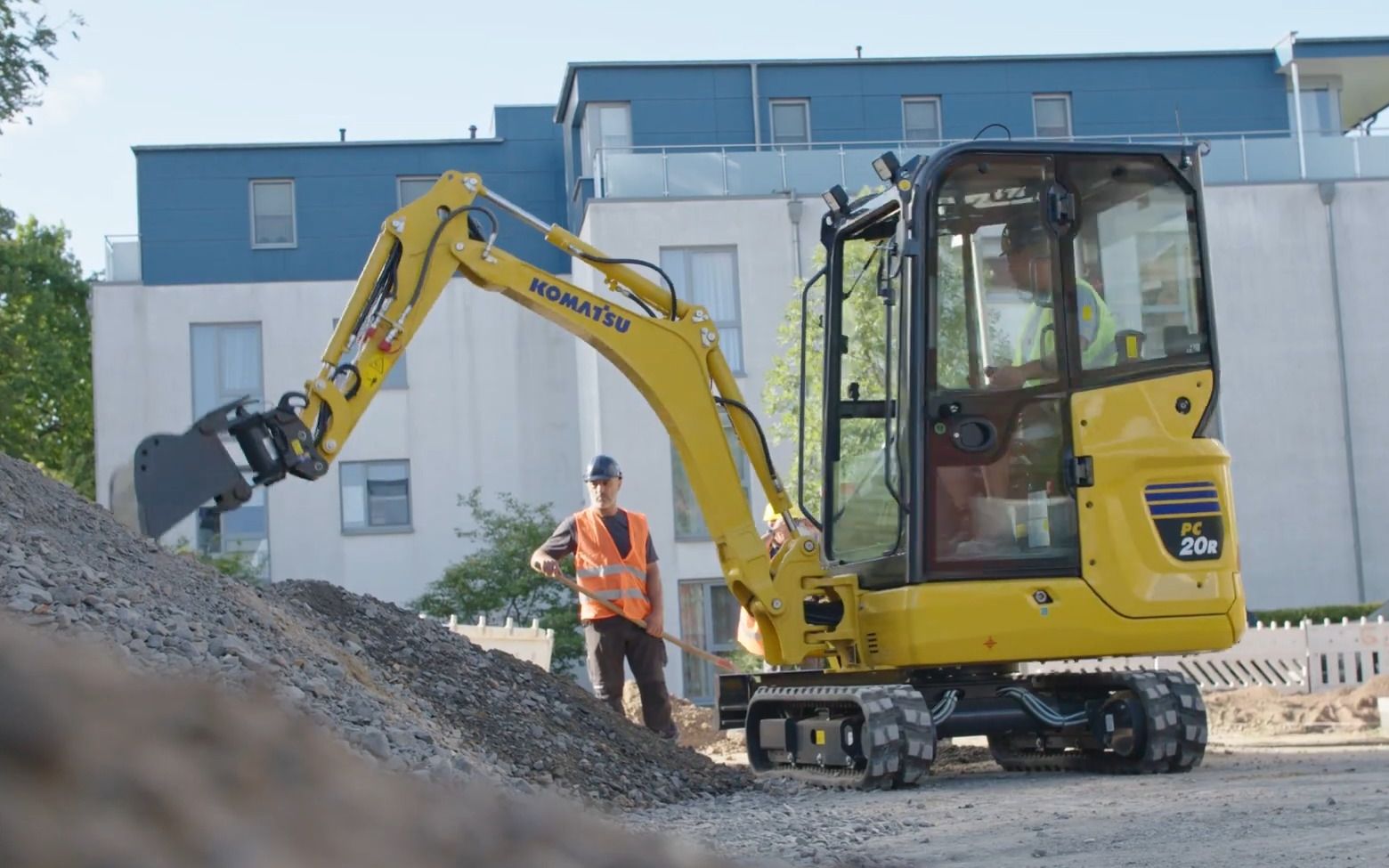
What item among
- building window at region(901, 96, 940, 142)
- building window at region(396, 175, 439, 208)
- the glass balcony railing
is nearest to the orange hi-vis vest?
the glass balcony railing

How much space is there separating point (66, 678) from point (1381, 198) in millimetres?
29184

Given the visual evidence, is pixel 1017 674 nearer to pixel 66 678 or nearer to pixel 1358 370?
pixel 66 678

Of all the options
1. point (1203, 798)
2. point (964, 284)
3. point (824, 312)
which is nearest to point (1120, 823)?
point (1203, 798)

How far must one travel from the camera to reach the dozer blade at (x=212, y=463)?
33.5ft

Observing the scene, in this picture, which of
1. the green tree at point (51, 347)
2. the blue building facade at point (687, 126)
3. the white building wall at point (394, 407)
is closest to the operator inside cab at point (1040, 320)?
the blue building facade at point (687, 126)

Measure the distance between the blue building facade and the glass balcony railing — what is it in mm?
3079

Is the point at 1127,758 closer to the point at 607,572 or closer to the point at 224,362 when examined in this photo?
the point at 607,572

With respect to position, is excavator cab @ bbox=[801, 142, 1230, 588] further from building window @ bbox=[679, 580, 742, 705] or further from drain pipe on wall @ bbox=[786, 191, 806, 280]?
building window @ bbox=[679, 580, 742, 705]

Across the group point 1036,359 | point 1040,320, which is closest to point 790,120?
point 1040,320

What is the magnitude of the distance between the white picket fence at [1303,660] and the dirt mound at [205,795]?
16328 millimetres

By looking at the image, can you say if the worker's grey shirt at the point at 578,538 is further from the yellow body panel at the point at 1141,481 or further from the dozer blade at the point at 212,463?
the yellow body panel at the point at 1141,481

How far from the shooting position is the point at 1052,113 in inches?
1293

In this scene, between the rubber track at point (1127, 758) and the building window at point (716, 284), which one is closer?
the rubber track at point (1127, 758)

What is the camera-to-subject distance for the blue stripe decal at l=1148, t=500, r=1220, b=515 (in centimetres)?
957
